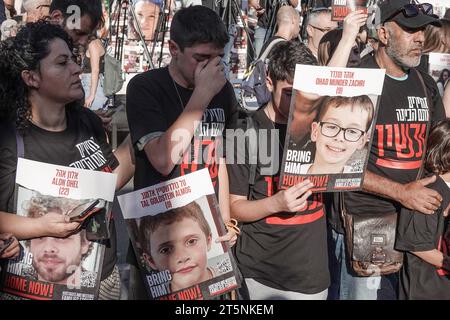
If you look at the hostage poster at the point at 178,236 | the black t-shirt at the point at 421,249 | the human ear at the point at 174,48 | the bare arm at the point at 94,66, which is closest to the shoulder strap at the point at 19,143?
the hostage poster at the point at 178,236

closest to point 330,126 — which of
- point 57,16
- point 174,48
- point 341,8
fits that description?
point 174,48

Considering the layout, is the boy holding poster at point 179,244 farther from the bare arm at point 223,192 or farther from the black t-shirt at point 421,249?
the black t-shirt at point 421,249

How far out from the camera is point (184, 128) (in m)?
2.80

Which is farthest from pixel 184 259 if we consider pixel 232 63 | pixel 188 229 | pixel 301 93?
pixel 232 63

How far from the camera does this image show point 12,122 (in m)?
2.73

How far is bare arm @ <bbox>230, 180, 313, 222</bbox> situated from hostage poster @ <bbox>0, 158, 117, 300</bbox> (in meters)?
0.79

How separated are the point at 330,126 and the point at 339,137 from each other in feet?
0.22

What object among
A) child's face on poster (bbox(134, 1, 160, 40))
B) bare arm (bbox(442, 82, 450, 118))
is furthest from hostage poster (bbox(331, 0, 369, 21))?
child's face on poster (bbox(134, 1, 160, 40))

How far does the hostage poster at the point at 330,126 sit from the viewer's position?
3.02 metres

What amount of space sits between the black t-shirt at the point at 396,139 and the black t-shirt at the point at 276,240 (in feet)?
1.76

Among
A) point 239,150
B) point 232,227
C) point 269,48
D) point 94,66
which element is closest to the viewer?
point 232,227

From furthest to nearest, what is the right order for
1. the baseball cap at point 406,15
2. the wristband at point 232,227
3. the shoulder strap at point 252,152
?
the baseball cap at point 406,15, the shoulder strap at point 252,152, the wristband at point 232,227

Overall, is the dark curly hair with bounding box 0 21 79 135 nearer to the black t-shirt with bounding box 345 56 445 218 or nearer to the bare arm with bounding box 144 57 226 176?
the bare arm with bounding box 144 57 226 176

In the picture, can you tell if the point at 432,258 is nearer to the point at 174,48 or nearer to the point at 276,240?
the point at 276,240
